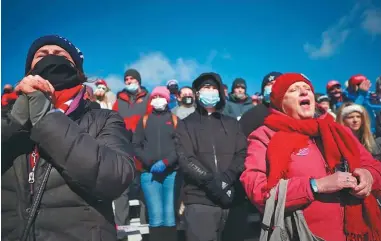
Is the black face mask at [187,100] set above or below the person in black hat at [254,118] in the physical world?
above

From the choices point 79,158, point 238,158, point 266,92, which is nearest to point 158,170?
point 238,158

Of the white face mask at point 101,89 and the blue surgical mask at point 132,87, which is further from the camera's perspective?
the white face mask at point 101,89

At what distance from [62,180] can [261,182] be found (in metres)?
1.64

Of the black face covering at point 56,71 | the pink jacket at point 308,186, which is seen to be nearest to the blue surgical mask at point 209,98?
the pink jacket at point 308,186

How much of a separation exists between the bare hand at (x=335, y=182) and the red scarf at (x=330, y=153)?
204mm

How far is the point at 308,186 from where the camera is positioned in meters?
2.55

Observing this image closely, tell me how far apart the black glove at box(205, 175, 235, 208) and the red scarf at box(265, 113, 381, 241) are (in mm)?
1135

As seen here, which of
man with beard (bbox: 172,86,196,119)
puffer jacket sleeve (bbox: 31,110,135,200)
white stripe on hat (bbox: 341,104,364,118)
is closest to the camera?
puffer jacket sleeve (bbox: 31,110,135,200)

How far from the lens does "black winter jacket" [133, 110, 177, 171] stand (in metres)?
5.64

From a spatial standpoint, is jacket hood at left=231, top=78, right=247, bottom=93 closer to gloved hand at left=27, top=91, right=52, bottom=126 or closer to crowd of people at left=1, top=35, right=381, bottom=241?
crowd of people at left=1, top=35, right=381, bottom=241

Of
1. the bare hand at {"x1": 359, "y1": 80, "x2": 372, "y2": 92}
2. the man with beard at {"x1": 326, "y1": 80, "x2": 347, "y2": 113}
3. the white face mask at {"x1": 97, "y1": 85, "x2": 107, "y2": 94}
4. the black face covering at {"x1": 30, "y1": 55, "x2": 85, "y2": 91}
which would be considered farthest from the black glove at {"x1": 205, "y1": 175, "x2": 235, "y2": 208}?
the man with beard at {"x1": 326, "y1": 80, "x2": 347, "y2": 113}

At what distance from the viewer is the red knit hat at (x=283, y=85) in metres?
3.32

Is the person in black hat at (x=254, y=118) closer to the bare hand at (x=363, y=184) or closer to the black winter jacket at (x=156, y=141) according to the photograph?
the black winter jacket at (x=156, y=141)

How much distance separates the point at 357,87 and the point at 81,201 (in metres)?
7.36
